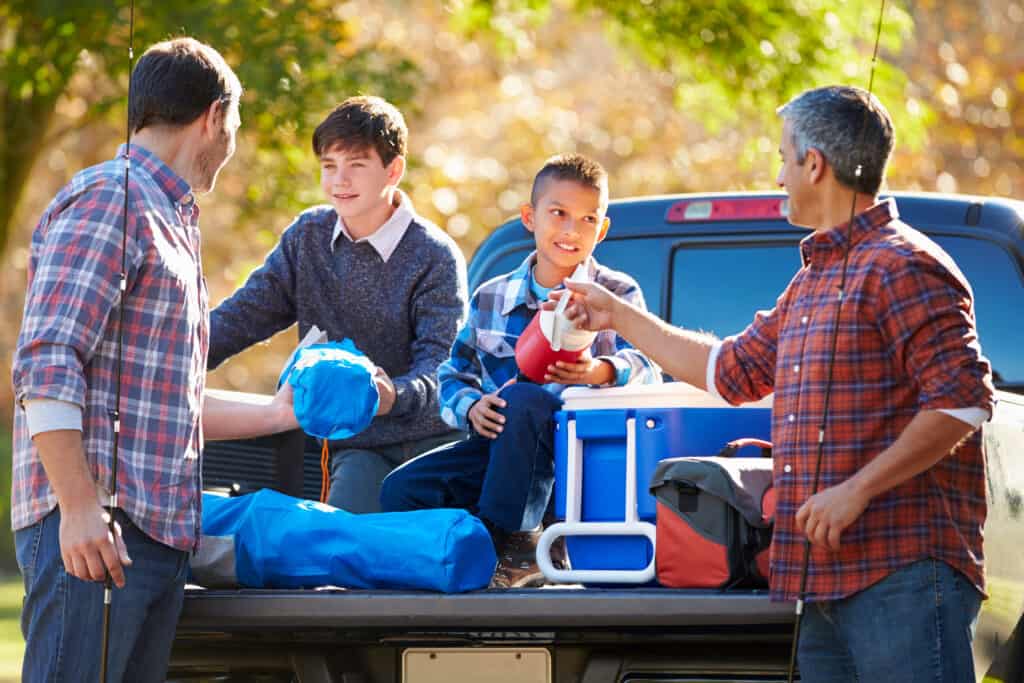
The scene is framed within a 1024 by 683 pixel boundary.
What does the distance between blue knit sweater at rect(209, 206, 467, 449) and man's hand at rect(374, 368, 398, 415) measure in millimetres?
153

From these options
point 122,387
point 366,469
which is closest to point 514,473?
point 366,469

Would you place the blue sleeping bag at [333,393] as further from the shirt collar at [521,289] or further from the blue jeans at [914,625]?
the blue jeans at [914,625]

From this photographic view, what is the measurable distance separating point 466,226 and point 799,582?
18.9 m

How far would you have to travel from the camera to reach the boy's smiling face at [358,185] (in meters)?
4.80

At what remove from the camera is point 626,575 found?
3729 millimetres

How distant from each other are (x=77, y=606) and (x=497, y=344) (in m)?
1.43

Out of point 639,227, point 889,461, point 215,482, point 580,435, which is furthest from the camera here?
point 639,227

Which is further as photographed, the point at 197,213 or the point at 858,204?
the point at 197,213

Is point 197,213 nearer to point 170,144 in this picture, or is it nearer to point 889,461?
point 170,144

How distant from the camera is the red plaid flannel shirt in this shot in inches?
130

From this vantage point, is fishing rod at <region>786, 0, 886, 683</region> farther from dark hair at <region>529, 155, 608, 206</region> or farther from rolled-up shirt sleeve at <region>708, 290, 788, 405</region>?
dark hair at <region>529, 155, 608, 206</region>

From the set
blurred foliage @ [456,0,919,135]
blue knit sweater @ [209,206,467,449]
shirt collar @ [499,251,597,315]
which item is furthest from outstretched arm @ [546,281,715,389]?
blurred foliage @ [456,0,919,135]

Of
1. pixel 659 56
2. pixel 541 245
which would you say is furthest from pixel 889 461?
pixel 659 56

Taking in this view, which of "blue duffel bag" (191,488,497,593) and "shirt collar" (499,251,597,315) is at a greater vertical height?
"shirt collar" (499,251,597,315)
